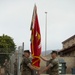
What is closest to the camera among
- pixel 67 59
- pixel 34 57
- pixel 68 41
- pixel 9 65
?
pixel 34 57

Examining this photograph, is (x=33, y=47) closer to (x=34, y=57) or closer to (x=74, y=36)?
(x=34, y=57)

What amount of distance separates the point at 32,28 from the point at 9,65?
9.95m

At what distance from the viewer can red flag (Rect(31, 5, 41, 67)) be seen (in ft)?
39.6

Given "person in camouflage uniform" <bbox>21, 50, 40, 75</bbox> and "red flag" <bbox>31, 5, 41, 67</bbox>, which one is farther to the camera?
"person in camouflage uniform" <bbox>21, 50, 40, 75</bbox>

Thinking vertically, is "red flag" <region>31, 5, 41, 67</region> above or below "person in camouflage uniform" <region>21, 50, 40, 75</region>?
above

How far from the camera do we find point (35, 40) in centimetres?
Result: 1216

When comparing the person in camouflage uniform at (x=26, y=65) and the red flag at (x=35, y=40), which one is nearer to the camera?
the red flag at (x=35, y=40)

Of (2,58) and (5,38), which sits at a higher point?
(5,38)

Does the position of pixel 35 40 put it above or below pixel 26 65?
above

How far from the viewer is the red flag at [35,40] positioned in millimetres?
12078

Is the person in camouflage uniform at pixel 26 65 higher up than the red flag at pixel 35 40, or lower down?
lower down

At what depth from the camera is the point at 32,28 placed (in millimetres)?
12273

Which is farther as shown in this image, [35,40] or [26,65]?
[26,65]

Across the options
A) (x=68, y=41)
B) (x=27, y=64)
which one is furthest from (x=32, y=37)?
(x=68, y=41)
